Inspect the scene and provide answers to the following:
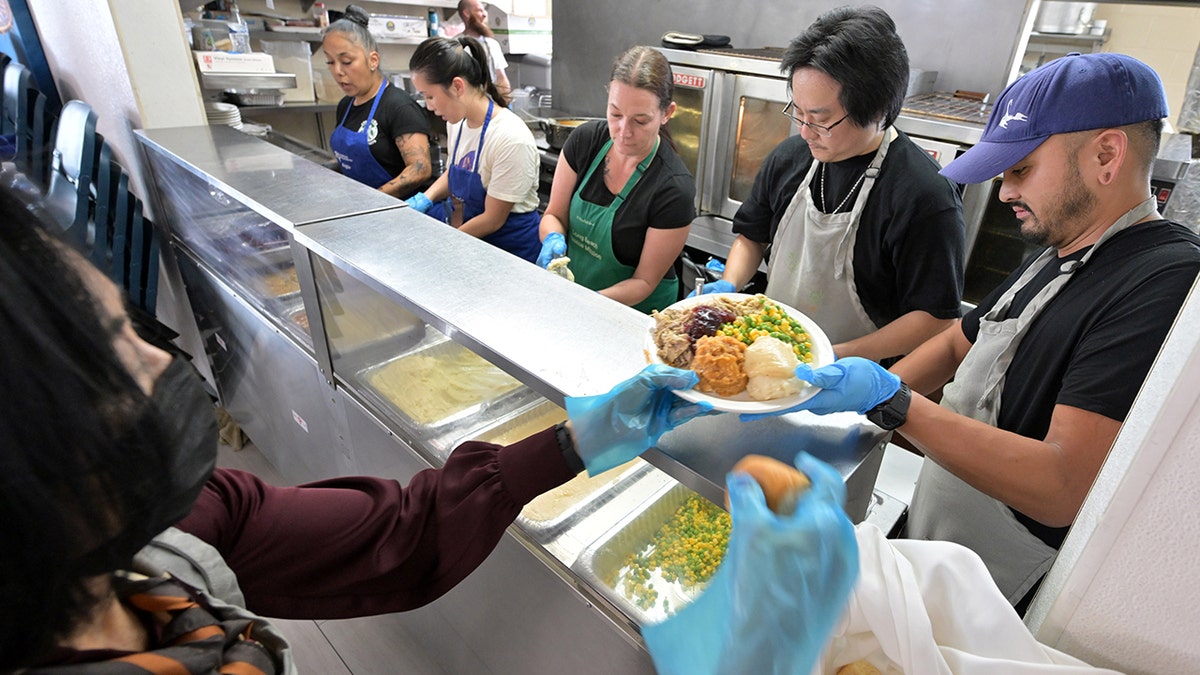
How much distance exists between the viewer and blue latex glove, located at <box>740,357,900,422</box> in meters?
0.93

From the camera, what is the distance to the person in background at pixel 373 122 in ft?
9.60

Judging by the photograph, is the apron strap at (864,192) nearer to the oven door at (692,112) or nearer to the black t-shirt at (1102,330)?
the black t-shirt at (1102,330)

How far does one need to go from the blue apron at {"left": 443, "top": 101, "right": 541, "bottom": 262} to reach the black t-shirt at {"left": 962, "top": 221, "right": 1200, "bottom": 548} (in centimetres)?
199

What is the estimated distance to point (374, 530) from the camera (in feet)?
3.53

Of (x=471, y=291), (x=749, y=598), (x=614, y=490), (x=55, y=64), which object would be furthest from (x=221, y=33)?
(x=749, y=598)

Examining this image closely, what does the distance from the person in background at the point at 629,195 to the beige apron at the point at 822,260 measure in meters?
0.39

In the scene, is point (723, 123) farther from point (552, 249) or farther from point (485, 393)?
point (485, 393)

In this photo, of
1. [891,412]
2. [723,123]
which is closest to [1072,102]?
[891,412]

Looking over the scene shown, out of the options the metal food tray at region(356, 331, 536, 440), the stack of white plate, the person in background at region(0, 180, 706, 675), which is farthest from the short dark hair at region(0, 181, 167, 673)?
the stack of white plate

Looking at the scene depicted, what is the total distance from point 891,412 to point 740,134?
258 cm

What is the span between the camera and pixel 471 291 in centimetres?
130

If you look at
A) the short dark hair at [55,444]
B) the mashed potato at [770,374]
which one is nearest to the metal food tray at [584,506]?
the mashed potato at [770,374]

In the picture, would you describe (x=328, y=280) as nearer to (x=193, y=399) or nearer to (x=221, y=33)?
(x=193, y=399)

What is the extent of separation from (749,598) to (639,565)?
2.17 ft
